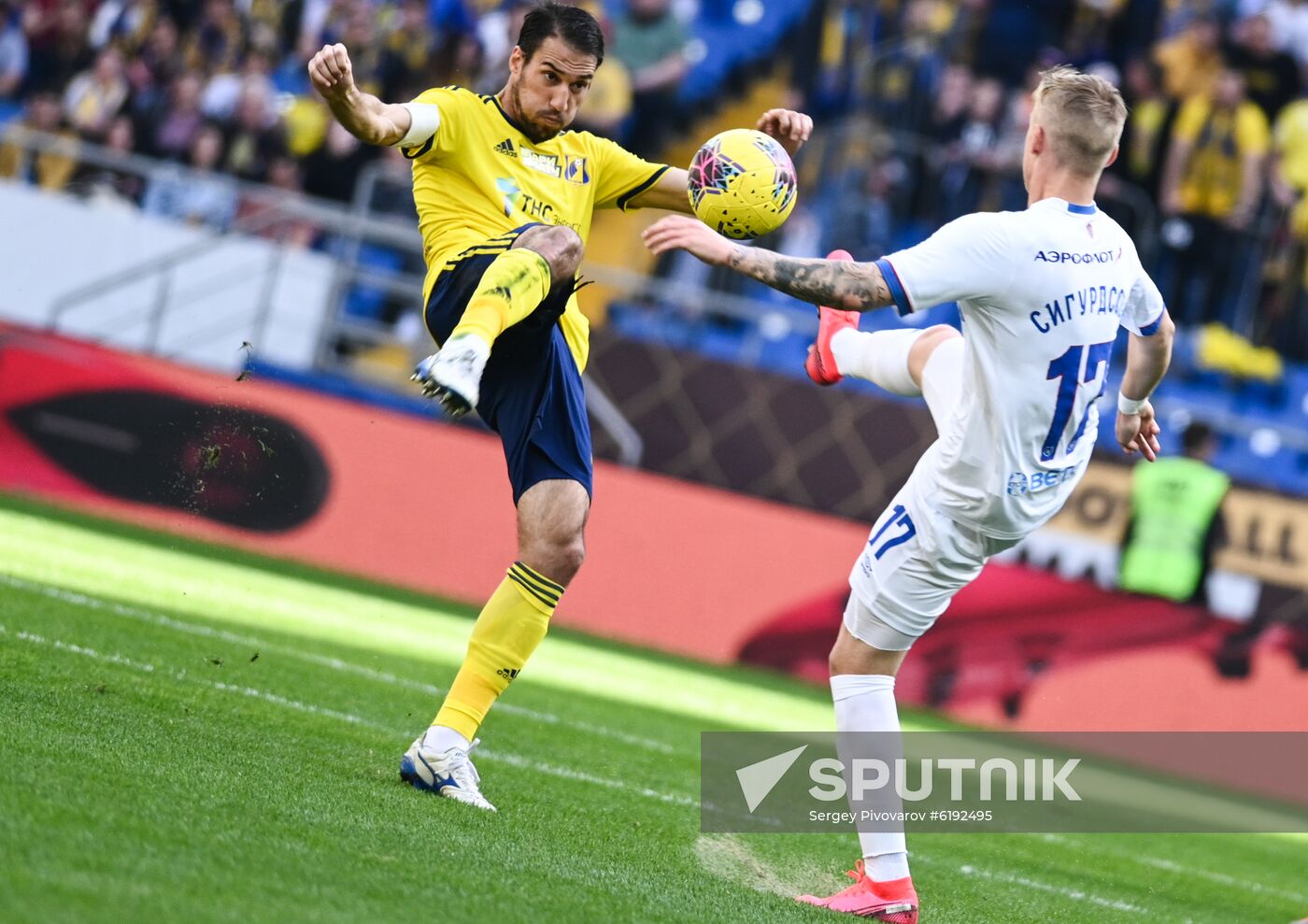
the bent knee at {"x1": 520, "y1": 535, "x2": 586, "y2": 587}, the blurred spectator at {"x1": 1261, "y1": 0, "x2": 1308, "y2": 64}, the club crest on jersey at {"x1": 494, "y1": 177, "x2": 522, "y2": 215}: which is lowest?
the bent knee at {"x1": 520, "y1": 535, "x2": 586, "y2": 587}

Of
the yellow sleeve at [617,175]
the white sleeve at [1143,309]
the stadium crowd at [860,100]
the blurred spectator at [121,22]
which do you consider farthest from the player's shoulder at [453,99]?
the blurred spectator at [121,22]

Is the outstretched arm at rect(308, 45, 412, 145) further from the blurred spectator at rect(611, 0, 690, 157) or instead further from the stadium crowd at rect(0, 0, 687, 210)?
the blurred spectator at rect(611, 0, 690, 157)

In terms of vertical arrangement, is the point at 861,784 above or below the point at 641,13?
below

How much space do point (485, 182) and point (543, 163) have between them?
24 centimetres

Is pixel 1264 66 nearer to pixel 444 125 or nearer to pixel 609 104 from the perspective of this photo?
pixel 609 104

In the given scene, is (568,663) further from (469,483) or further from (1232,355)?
(1232,355)

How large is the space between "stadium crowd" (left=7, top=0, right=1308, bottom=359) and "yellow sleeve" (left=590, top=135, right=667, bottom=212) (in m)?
8.91

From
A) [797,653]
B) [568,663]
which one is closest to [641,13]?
[797,653]

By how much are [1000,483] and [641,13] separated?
13.0m

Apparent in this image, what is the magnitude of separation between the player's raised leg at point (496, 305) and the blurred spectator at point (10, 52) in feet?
49.1

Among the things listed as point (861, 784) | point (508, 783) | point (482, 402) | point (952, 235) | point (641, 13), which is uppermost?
point (641, 13)

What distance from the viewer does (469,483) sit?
12.5 meters

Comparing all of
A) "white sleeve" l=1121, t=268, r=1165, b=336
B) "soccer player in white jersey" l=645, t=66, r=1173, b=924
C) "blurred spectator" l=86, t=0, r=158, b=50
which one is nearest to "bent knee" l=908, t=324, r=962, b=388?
"soccer player in white jersey" l=645, t=66, r=1173, b=924

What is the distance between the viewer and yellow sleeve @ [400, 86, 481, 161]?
18.0 feet
